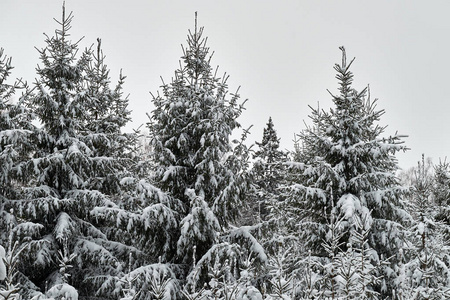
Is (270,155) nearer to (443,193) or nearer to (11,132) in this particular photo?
(443,193)

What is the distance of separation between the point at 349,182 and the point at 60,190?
9.35 metres

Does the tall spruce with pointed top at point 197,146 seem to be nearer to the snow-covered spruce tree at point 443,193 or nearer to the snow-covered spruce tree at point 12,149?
the snow-covered spruce tree at point 12,149

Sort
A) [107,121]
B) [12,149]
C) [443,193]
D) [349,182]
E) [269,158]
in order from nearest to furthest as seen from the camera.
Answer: [12,149] → [349,182] → [107,121] → [443,193] → [269,158]

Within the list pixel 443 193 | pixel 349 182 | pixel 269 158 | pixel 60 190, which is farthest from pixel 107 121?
pixel 269 158

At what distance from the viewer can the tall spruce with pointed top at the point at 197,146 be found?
10.1 meters

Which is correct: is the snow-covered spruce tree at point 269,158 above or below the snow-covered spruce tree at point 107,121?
above

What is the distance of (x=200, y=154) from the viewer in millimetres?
10500

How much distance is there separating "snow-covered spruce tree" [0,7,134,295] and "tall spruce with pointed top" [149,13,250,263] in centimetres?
225

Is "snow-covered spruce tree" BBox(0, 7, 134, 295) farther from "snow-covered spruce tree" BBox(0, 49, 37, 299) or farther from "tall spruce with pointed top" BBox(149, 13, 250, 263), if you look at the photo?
"tall spruce with pointed top" BBox(149, 13, 250, 263)

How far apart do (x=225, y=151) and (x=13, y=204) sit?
21.6ft

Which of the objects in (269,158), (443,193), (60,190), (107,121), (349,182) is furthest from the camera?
(269,158)

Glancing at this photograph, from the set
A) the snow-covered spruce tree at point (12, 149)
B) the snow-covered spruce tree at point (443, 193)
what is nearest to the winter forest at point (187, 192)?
the snow-covered spruce tree at point (12, 149)

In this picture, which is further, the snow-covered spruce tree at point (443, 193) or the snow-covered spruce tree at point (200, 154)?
the snow-covered spruce tree at point (443, 193)

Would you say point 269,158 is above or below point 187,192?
above
